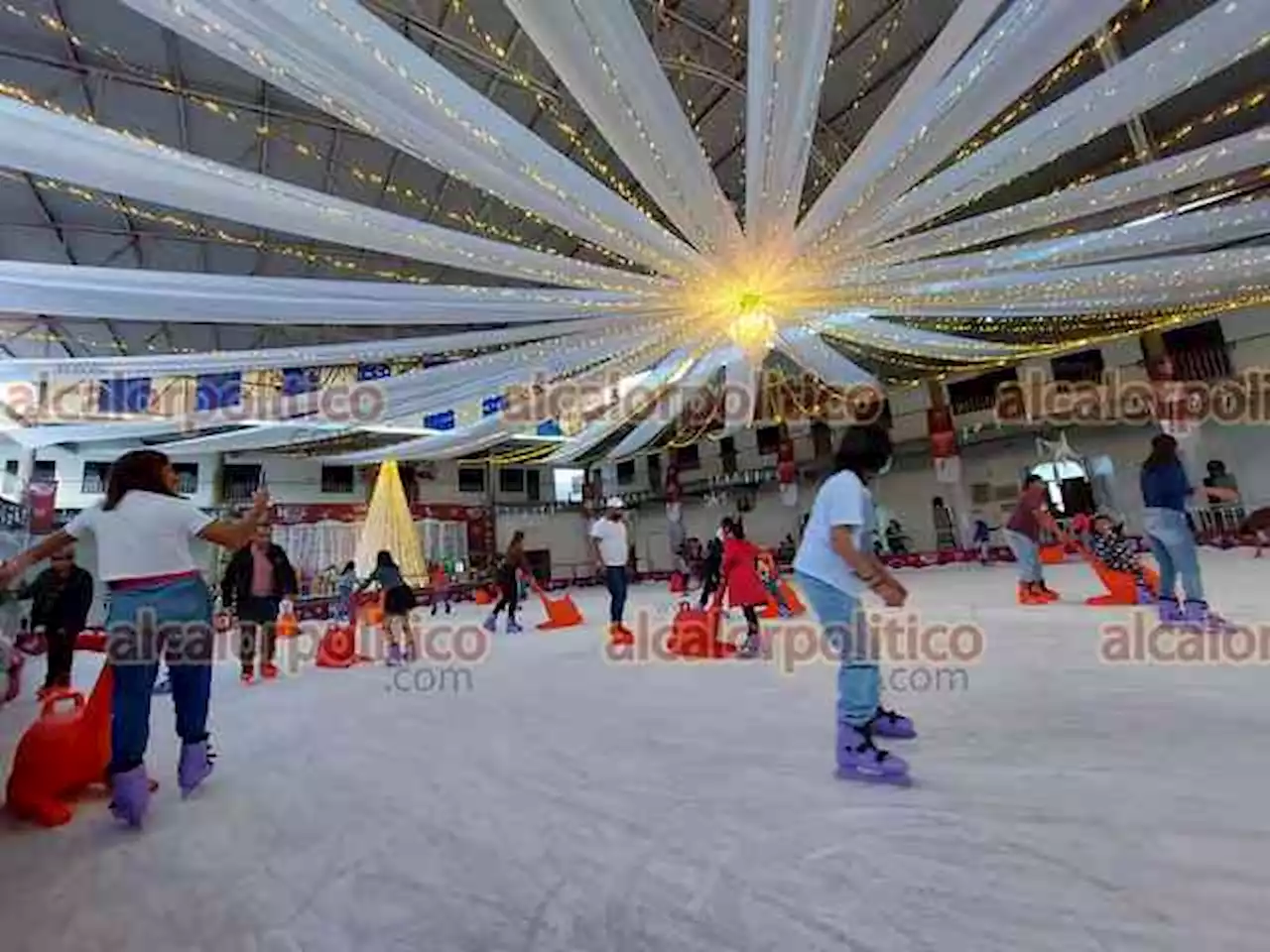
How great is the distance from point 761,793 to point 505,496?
754 inches

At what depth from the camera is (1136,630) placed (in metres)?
3.66

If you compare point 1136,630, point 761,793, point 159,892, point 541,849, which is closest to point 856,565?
point 761,793

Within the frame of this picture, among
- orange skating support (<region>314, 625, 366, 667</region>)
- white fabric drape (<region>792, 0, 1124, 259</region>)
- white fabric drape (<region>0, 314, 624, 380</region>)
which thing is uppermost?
white fabric drape (<region>792, 0, 1124, 259</region>)

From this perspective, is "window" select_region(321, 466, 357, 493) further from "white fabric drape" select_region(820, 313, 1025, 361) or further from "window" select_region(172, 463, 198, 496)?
"white fabric drape" select_region(820, 313, 1025, 361)

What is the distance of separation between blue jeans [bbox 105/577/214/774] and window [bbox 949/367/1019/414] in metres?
17.4

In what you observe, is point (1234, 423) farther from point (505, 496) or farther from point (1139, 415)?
point (505, 496)

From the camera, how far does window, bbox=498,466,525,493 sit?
2038cm

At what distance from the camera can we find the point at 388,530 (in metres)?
12.8

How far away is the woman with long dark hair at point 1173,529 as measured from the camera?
11.1 feet

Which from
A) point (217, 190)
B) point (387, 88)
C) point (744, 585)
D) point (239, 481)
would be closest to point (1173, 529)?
point (744, 585)

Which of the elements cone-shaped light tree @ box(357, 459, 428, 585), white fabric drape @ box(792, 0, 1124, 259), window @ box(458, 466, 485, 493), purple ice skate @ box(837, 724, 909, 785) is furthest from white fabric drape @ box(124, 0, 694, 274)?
window @ box(458, 466, 485, 493)

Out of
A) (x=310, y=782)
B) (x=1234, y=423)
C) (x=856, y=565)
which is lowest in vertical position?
(x=310, y=782)

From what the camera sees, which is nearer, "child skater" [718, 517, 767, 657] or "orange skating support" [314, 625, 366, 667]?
"child skater" [718, 517, 767, 657]

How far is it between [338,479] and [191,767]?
17071 mm
